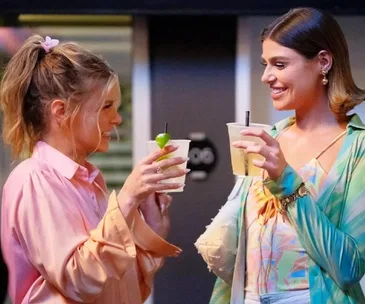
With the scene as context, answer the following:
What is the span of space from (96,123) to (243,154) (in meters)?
0.42

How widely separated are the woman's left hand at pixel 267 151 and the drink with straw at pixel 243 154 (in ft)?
0.09

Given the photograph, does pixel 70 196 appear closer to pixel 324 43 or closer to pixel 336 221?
pixel 336 221

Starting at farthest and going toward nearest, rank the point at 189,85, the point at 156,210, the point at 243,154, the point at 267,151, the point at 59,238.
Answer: the point at 189,85, the point at 156,210, the point at 243,154, the point at 267,151, the point at 59,238

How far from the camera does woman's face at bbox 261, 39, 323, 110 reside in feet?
6.79

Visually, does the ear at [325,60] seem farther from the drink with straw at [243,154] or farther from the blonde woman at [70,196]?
the blonde woman at [70,196]

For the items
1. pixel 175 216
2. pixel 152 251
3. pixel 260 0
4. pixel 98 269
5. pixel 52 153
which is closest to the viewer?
pixel 98 269

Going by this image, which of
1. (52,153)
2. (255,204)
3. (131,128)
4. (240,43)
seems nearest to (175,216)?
(131,128)

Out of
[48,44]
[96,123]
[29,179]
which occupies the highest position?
[48,44]

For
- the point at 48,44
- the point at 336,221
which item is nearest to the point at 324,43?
the point at 336,221

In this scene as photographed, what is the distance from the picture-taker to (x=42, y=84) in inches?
76.4

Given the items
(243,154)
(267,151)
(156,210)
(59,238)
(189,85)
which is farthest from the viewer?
(189,85)

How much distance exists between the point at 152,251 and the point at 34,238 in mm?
417

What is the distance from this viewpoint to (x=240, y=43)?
3.92 m

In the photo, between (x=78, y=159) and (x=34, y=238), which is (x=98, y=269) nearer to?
(x=34, y=238)
